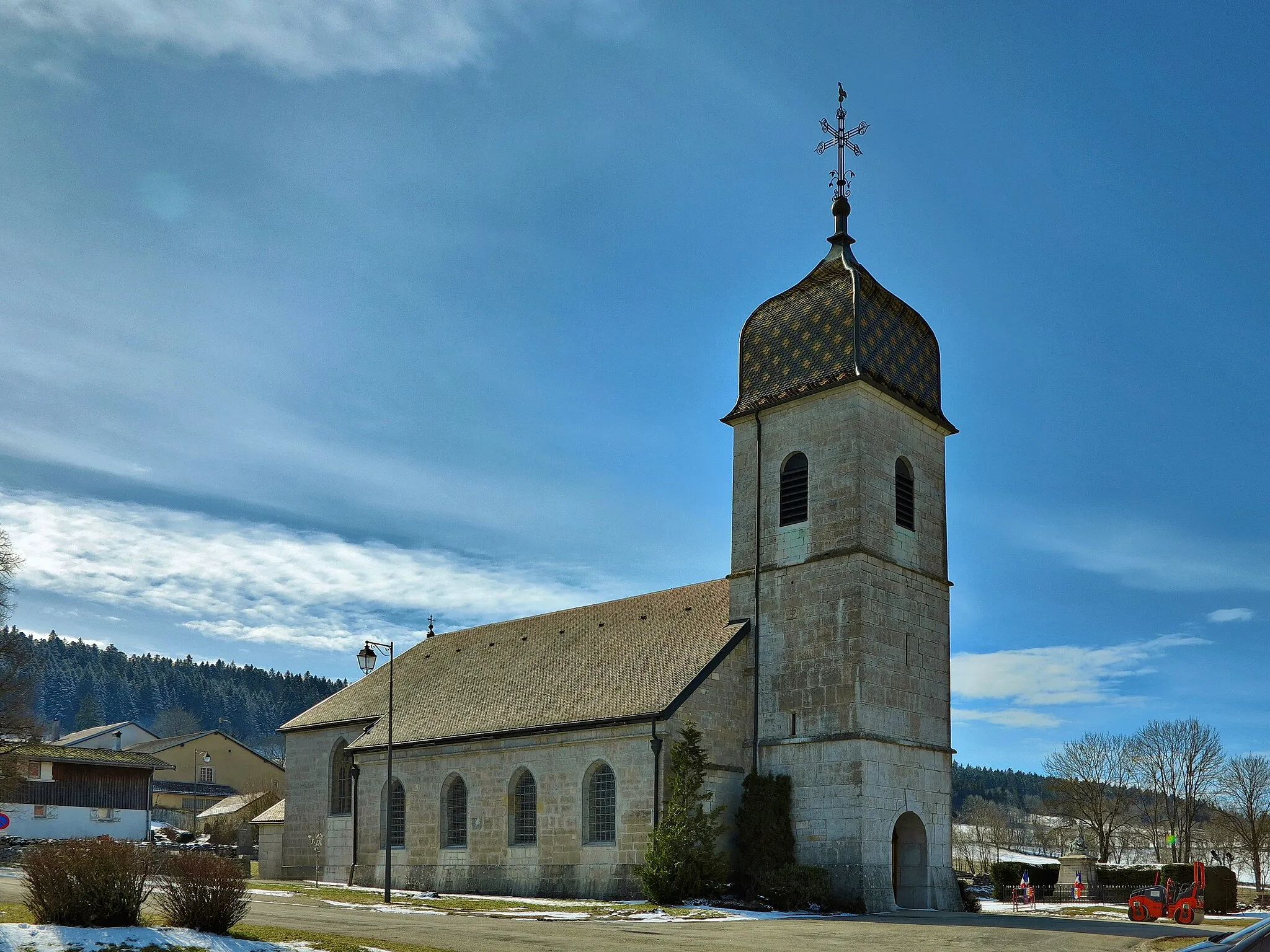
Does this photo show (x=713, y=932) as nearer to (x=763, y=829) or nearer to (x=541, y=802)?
(x=763, y=829)

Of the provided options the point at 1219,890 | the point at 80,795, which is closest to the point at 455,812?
the point at 1219,890

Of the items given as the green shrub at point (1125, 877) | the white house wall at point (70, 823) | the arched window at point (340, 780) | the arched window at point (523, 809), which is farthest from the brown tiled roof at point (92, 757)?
the green shrub at point (1125, 877)

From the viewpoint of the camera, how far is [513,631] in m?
41.0

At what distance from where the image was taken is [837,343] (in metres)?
32.5

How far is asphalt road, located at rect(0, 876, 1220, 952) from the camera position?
16.8 metres

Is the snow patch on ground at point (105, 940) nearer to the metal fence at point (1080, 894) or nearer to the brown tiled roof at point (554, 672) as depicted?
the brown tiled roof at point (554, 672)

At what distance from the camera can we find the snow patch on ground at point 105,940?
12.5m

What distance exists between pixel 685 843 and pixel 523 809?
7463 mm

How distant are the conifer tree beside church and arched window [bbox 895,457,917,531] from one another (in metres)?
8.56

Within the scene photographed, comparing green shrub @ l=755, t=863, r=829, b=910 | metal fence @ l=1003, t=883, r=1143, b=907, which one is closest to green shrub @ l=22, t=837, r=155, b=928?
green shrub @ l=755, t=863, r=829, b=910

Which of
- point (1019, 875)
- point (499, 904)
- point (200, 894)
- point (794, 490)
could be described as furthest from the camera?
point (1019, 875)

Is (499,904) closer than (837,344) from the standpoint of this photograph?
Yes

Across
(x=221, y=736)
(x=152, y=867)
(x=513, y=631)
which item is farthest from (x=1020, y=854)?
(x=152, y=867)

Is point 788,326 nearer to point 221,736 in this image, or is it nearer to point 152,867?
point 152,867
